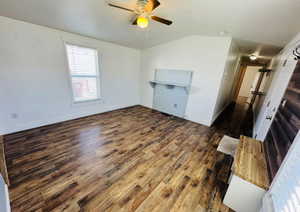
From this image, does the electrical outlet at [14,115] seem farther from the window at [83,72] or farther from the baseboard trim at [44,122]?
the window at [83,72]

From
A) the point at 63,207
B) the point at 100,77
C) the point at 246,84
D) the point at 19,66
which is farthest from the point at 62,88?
the point at 246,84

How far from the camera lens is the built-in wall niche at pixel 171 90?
3807mm

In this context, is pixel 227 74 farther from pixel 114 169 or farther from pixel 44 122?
pixel 44 122

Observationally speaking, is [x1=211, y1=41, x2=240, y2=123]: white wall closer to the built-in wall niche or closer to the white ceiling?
the white ceiling

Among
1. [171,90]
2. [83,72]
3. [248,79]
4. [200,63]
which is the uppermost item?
[200,63]

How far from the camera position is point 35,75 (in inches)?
105

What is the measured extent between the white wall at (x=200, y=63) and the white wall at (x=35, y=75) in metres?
2.00

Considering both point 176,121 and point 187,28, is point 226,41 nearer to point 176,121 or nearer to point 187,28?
point 187,28

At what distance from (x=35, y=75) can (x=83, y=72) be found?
3.48ft

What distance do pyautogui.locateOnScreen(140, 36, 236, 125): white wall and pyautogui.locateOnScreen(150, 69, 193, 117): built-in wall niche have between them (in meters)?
0.16

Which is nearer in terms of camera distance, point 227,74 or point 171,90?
point 227,74

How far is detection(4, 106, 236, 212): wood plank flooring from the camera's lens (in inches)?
55.5

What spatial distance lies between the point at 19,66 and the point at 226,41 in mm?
4671

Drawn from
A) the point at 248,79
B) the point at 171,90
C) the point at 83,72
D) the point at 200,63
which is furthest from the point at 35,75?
the point at 248,79
